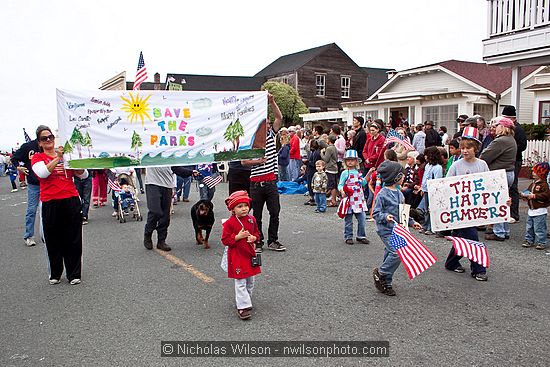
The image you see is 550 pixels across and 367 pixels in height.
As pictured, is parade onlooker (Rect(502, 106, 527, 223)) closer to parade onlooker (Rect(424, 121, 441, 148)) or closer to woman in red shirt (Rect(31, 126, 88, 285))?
parade onlooker (Rect(424, 121, 441, 148))

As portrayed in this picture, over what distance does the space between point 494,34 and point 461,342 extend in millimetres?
11967

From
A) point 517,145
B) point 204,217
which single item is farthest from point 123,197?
point 517,145

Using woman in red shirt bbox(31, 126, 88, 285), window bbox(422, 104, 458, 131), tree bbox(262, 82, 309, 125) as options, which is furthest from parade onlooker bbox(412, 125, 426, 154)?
tree bbox(262, 82, 309, 125)

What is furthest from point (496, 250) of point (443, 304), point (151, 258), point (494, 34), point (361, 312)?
point (494, 34)

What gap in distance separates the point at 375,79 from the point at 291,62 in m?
10.1

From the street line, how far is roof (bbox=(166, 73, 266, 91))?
41575 mm

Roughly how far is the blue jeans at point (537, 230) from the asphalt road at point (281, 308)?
0.82ft

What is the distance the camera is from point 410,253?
5199 mm

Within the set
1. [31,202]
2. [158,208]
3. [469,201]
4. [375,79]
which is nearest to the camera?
[469,201]

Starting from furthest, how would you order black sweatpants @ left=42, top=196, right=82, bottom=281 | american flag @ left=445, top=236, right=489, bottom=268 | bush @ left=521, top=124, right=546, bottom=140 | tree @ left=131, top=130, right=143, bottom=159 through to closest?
bush @ left=521, top=124, right=546, bottom=140, tree @ left=131, top=130, right=143, bottom=159, black sweatpants @ left=42, top=196, right=82, bottom=281, american flag @ left=445, top=236, right=489, bottom=268

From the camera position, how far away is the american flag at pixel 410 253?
514cm

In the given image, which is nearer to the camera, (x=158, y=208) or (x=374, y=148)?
(x=158, y=208)

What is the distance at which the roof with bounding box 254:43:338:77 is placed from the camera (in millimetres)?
47562

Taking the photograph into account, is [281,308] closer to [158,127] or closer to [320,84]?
[158,127]
